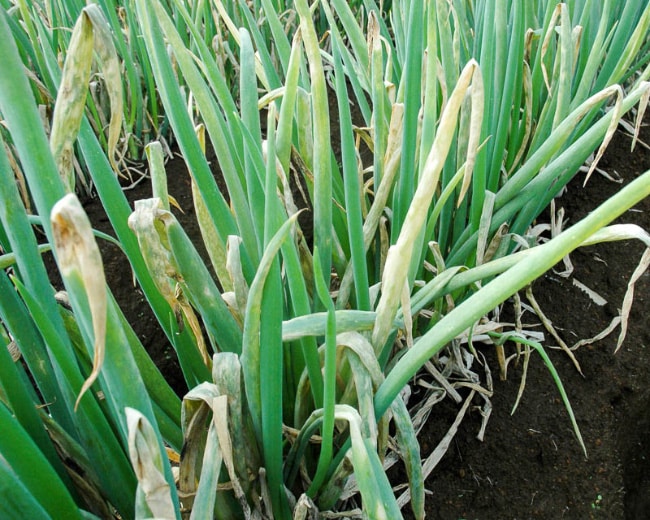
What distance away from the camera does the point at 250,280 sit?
65 centimetres

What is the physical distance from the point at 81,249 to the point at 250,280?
0.37 m

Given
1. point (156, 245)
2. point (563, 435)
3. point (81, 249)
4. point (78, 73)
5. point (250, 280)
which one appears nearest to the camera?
point (81, 249)

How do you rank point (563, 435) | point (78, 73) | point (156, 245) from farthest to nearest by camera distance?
point (563, 435)
point (156, 245)
point (78, 73)

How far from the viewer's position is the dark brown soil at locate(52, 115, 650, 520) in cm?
86

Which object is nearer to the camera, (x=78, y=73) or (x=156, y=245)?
(x=78, y=73)

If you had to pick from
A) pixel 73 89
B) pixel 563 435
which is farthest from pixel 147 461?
pixel 563 435

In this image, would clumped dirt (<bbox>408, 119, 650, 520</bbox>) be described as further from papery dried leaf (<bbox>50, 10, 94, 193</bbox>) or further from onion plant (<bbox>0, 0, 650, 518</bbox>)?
papery dried leaf (<bbox>50, 10, 94, 193</bbox>)

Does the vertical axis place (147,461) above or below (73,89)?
below

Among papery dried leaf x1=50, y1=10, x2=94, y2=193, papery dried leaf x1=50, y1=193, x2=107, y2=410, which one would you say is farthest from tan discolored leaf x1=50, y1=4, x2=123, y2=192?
papery dried leaf x1=50, y1=193, x2=107, y2=410

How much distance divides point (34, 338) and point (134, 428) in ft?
0.81

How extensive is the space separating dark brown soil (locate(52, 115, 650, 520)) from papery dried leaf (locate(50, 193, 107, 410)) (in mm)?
675

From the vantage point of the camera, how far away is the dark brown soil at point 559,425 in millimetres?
860

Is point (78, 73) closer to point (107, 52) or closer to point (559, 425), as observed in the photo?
point (107, 52)

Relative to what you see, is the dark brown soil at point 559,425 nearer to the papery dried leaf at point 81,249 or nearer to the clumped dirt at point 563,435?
the clumped dirt at point 563,435
